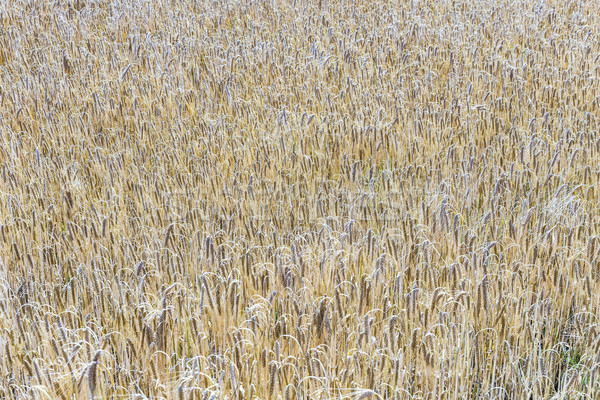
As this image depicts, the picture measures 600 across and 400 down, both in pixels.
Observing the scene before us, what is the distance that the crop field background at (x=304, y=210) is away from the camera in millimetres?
1614

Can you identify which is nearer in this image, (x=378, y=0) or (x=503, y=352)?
(x=503, y=352)

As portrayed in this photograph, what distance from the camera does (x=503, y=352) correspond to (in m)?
1.72

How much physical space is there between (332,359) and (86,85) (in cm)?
347

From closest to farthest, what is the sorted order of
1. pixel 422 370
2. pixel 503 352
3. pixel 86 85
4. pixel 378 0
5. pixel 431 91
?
pixel 422 370
pixel 503 352
pixel 431 91
pixel 86 85
pixel 378 0

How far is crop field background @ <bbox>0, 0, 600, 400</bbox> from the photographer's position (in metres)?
1.61

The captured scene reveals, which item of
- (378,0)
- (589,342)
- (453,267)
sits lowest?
(589,342)

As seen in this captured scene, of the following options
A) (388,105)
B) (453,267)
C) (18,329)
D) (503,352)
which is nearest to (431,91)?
(388,105)

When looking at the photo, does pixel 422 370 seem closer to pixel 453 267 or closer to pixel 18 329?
pixel 453 267

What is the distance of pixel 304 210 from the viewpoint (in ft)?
8.41

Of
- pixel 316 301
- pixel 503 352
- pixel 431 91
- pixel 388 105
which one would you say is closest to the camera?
pixel 503 352

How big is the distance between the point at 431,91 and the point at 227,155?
156cm

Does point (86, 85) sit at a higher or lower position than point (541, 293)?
higher

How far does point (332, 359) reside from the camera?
1590 mm

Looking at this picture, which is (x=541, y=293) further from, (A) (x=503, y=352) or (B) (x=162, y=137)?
(B) (x=162, y=137)
